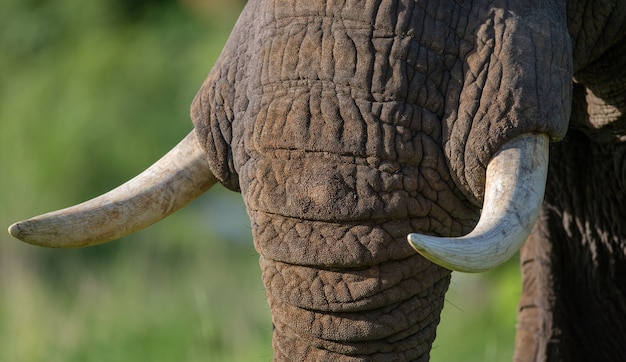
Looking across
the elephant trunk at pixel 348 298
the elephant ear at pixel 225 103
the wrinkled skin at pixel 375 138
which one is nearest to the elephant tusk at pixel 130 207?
the elephant ear at pixel 225 103

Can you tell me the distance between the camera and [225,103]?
142 inches

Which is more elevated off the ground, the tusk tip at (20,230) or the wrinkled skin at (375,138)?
the wrinkled skin at (375,138)

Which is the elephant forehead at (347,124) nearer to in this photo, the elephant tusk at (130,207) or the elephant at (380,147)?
the elephant at (380,147)

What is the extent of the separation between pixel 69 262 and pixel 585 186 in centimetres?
654

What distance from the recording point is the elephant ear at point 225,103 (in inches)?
141

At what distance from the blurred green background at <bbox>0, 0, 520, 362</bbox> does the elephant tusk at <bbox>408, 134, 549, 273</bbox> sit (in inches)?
124

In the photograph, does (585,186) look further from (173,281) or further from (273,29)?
(173,281)

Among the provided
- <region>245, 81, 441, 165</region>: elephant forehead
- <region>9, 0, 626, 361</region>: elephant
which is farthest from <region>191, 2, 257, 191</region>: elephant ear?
<region>245, 81, 441, 165</region>: elephant forehead

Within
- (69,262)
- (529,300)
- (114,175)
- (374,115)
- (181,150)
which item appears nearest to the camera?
(374,115)

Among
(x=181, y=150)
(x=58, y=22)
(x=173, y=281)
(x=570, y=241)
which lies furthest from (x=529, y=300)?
(x=58, y=22)

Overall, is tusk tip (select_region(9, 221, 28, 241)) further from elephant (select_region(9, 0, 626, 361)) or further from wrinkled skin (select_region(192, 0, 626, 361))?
wrinkled skin (select_region(192, 0, 626, 361))

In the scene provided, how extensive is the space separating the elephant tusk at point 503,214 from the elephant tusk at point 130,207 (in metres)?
0.97

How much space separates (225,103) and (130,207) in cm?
40

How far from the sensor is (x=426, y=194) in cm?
332
